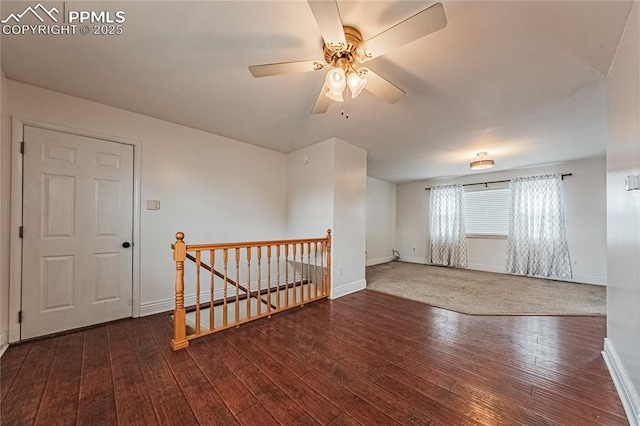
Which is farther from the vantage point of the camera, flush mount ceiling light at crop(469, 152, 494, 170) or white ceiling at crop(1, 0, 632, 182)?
flush mount ceiling light at crop(469, 152, 494, 170)

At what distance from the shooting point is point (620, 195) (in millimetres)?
1597

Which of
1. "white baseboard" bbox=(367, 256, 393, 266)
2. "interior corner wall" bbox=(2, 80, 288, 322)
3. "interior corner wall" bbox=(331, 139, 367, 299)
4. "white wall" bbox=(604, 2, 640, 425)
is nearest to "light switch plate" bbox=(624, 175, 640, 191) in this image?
"white wall" bbox=(604, 2, 640, 425)

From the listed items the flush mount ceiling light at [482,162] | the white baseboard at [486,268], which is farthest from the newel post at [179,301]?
the white baseboard at [486,268]

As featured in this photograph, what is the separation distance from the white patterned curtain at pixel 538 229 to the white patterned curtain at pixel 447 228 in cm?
95

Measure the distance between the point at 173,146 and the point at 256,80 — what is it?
5.58 ft

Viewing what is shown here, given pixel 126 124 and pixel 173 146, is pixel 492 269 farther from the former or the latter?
pixel 126 124

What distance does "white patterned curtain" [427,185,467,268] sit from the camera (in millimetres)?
5754

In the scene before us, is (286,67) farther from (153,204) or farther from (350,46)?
(153,204)

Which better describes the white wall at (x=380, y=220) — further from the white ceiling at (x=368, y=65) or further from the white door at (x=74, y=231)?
the white door at (x=74, y=231)

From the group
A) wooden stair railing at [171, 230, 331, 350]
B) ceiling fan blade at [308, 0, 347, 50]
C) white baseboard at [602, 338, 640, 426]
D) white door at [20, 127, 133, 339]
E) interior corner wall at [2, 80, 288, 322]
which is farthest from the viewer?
wooden stair railing at [171, 230, 331, 350]

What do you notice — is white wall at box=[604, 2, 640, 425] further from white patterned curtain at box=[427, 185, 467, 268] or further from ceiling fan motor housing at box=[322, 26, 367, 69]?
white patterned curtain at box=[427, 185, 467, 268]

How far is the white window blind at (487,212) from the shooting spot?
17.3 feet

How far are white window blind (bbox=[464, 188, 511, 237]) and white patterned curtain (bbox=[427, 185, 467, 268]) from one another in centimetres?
18

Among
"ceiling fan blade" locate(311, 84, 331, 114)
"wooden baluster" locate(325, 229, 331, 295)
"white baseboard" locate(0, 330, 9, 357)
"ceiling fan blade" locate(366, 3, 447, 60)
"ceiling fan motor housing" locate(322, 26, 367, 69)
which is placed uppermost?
"ceiling fan motor housing" locate(322, 26, 367, 69)
